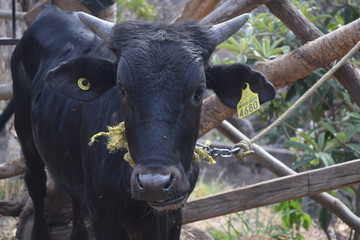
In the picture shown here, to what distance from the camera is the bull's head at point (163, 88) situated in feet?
10.9

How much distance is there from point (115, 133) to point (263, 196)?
1.53 m

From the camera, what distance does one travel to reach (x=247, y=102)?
3.88 m

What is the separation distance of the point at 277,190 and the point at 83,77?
68.0 inches

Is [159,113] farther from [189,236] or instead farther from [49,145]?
[189,236]

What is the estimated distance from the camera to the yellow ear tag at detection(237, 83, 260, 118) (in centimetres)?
384

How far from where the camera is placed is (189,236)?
600 cm

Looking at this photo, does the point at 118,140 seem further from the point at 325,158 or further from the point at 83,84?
the point at 325,158

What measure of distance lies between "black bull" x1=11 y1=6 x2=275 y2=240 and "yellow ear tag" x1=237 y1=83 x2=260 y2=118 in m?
0.04

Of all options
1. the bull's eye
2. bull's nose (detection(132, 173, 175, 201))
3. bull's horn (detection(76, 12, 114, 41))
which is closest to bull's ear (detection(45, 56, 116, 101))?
bull's horn (detection(76, 12, 114, 41))

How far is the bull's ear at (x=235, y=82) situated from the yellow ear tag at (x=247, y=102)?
3cm

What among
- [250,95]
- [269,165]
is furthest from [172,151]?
[269,165]

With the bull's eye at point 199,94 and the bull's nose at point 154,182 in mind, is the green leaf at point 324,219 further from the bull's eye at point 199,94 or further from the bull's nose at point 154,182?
the bull's nose at point 154,182

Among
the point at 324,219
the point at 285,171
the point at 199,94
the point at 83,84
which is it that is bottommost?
the point at 324,219

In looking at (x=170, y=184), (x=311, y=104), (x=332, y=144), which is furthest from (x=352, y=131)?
(x=170, y=184)
